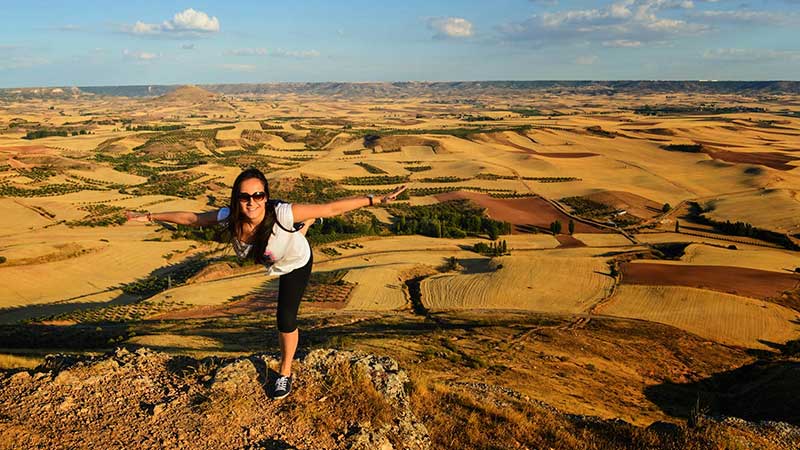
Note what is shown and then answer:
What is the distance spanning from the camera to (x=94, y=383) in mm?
7414

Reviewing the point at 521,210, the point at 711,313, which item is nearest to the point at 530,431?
the point at 711,313

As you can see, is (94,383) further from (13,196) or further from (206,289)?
(13,196)

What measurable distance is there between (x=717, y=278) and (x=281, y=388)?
40574 millimetres

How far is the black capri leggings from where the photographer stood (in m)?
6.33

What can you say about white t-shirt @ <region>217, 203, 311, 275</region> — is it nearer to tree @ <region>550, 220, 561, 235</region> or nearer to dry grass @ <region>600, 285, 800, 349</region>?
dry grass @ <region>600, 285, 800, 349</region>

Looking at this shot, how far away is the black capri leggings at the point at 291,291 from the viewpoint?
633cm

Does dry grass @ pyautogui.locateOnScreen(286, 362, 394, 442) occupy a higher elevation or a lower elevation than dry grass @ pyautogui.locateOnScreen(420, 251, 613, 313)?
higher

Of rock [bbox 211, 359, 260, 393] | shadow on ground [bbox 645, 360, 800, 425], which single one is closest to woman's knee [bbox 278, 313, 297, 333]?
rock [bbox 211, 359, 260, 393]

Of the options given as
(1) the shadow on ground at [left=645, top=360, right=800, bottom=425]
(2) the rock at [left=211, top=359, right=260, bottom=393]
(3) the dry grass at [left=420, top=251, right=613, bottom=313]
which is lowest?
(3) the dry grass at [left=420, top=251, right=613, bottom=313]

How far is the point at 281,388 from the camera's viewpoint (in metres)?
7.15

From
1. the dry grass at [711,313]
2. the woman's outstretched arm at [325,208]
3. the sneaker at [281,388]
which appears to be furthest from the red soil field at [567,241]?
the woman's outstretched arm at [325,208]

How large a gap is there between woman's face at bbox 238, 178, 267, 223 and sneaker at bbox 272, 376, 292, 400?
2728mm

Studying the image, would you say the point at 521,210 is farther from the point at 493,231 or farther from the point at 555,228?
the point at 493,231

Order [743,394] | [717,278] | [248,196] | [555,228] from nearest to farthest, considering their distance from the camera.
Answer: [248,196]
[743,394]
[717,278]
[555,228]
